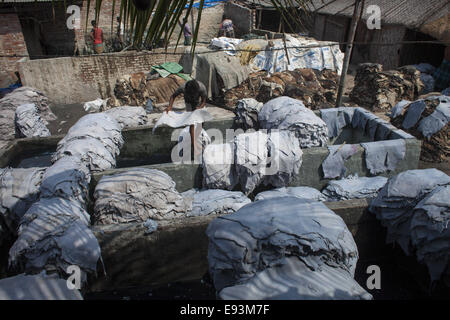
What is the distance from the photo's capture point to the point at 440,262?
3.05 meters

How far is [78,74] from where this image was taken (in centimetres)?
1008

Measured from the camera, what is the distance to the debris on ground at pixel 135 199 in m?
3.80

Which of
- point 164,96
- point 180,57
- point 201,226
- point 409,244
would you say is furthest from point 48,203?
point 180,57

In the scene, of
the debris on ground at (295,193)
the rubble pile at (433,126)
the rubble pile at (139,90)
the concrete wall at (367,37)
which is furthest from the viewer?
the concrete wall at (367,37)

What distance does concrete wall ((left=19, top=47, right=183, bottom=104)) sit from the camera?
956 cm

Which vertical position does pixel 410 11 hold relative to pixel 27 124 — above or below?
above

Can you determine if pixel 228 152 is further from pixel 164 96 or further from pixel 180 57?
pixel 180 57

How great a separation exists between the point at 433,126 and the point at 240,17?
12718 mm

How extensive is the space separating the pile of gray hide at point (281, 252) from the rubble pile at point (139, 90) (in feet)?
27.0

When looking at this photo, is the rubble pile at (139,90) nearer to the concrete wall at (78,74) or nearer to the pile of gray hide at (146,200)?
the concrete wall at (78,74)

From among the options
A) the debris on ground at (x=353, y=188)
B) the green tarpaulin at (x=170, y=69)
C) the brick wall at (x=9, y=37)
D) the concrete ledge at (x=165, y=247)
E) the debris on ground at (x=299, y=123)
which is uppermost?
the brick wall at (x=9, y=37)

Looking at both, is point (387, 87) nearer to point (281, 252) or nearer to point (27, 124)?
point (281, 252)

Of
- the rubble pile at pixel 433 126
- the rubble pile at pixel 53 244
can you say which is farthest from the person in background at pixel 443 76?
the rubble pile at pixel 53 244

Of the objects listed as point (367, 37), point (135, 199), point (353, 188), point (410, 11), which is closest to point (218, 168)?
point (135, 199)
